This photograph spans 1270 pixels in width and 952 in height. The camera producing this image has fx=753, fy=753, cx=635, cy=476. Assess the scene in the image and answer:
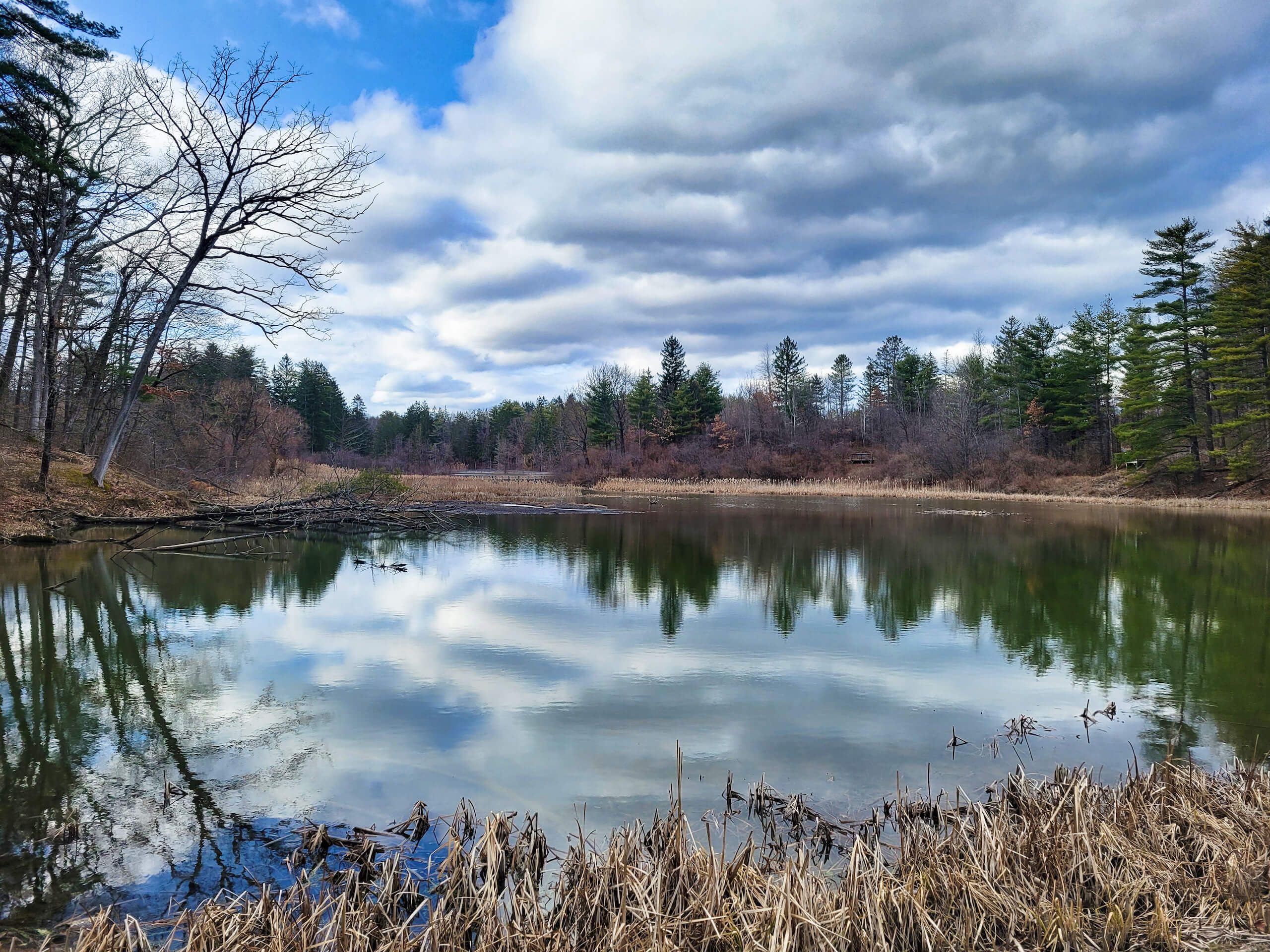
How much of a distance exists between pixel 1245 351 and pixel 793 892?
4203 cm

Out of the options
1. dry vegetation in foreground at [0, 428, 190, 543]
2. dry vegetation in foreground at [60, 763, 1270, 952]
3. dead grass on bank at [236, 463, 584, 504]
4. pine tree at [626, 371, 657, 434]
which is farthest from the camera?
pine tree at [626, 371, 657, 434]

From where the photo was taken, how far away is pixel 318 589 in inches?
571

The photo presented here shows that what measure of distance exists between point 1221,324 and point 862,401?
44.1 meters

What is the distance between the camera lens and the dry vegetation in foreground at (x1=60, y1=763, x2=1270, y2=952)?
330cm

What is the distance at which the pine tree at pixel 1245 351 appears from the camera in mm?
34656

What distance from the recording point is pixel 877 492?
47750 millimetres

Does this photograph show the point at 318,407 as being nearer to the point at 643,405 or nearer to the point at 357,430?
the point at 357,430

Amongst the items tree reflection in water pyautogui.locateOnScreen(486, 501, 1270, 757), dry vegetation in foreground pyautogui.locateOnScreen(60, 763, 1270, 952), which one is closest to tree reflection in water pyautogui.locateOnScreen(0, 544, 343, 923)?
dry vegetation in foreground pyautogui.locateOnScreen(60, 763, 1270, 952)

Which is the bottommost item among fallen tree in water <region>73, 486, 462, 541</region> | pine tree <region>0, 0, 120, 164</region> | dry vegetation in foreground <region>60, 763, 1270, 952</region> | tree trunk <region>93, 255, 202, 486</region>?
dry vegetation in foreground <region>60, 763, 1270, 952</region>

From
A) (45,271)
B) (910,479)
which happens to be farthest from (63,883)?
(910,479)

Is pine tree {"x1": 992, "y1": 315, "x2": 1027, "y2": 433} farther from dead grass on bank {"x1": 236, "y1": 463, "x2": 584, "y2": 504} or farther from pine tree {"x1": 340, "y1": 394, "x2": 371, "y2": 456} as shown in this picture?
pine tree {"x1": 340, "y1": 394, "x2": 371, "y2": 456}

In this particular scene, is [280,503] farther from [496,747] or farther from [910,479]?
[910,479]

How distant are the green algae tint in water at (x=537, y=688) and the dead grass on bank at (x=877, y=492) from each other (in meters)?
21.3

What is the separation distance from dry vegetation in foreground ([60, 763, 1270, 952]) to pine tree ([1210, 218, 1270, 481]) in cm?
3762
